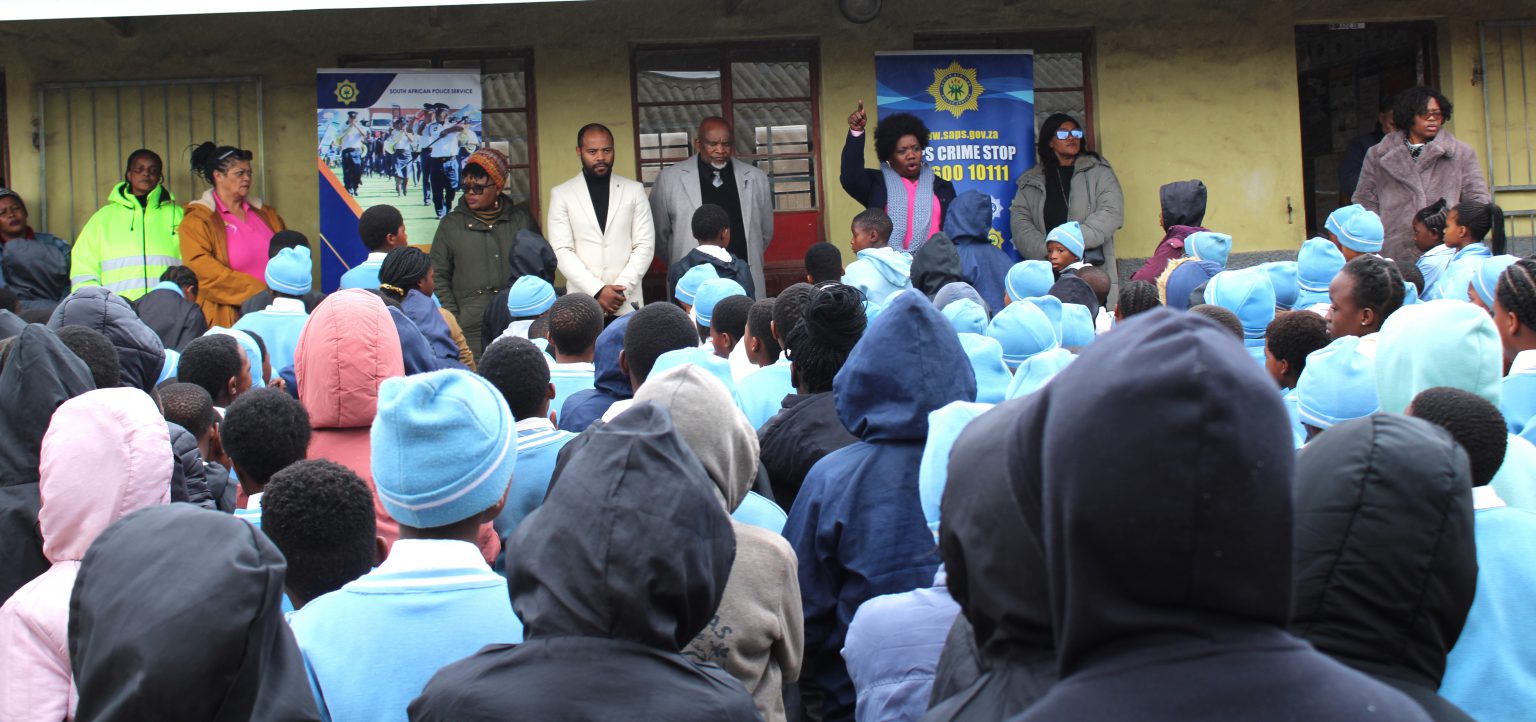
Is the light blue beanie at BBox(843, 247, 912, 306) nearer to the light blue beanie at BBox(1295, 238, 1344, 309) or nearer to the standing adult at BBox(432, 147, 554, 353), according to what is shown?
the light blue beanie at BBox(1295, 238, 1344, 309)

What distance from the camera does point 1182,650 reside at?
140 cm

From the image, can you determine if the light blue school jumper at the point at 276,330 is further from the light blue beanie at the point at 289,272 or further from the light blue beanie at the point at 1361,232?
the light blue beanie at the point at 1361,232

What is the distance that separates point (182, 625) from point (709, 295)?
178 inches

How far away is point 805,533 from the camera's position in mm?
3320

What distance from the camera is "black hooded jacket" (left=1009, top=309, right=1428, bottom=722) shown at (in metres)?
1.38

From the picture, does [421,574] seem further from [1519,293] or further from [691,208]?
[691,208]

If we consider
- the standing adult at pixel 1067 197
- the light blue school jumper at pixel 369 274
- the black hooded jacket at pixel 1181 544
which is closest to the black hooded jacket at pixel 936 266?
the standing adult at pixel 1067 197

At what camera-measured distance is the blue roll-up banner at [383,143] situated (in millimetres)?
9180

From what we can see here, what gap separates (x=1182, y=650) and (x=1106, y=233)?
8.32 meters

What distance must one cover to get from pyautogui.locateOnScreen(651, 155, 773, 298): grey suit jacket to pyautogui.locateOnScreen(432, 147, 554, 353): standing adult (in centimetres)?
87

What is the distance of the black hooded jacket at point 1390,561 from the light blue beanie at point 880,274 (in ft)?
16.2

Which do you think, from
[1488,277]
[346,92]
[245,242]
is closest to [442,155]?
[346,92]

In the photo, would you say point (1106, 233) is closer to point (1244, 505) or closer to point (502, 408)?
point (502, 408)

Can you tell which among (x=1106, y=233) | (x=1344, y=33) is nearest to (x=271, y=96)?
(x=1106, y=233)
